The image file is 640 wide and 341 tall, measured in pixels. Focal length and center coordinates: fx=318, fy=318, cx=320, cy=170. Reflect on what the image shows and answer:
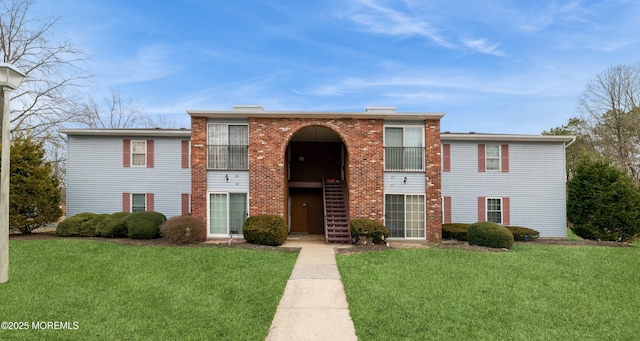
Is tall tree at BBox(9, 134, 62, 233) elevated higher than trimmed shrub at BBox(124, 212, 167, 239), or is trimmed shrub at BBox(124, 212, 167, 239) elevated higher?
tall tree at BBox(9, 134, 62, 233)

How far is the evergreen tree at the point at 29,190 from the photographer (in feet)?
40.9

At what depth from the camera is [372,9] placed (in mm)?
12695

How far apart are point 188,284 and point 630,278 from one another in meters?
10.7

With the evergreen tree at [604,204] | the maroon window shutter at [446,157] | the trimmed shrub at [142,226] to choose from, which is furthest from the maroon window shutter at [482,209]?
the trimmed shrub at [142,226]

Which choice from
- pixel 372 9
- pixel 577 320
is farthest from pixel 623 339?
pixel 372 9

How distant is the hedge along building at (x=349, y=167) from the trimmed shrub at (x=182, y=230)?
3.54 feet

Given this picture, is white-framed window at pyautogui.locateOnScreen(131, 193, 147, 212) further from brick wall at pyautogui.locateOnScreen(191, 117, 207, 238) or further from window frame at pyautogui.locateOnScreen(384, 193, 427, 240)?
window frame at pyautogui.locateOnScreen(384, 193, 427, 240)

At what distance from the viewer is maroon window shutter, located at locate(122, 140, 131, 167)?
16375 mm

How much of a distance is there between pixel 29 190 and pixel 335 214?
12317 millimetres

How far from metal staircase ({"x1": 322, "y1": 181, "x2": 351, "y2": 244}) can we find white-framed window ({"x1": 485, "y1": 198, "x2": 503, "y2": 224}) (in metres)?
7.86

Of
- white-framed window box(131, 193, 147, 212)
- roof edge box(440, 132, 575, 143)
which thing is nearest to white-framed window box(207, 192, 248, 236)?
white-framed window box(131, 193, 147, 212)

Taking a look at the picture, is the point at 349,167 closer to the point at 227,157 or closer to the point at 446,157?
the point at 227,157

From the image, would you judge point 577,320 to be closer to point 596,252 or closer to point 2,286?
point 596,252

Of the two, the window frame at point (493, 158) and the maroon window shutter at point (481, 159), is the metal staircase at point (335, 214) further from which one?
the window frame at point (493, 158)
